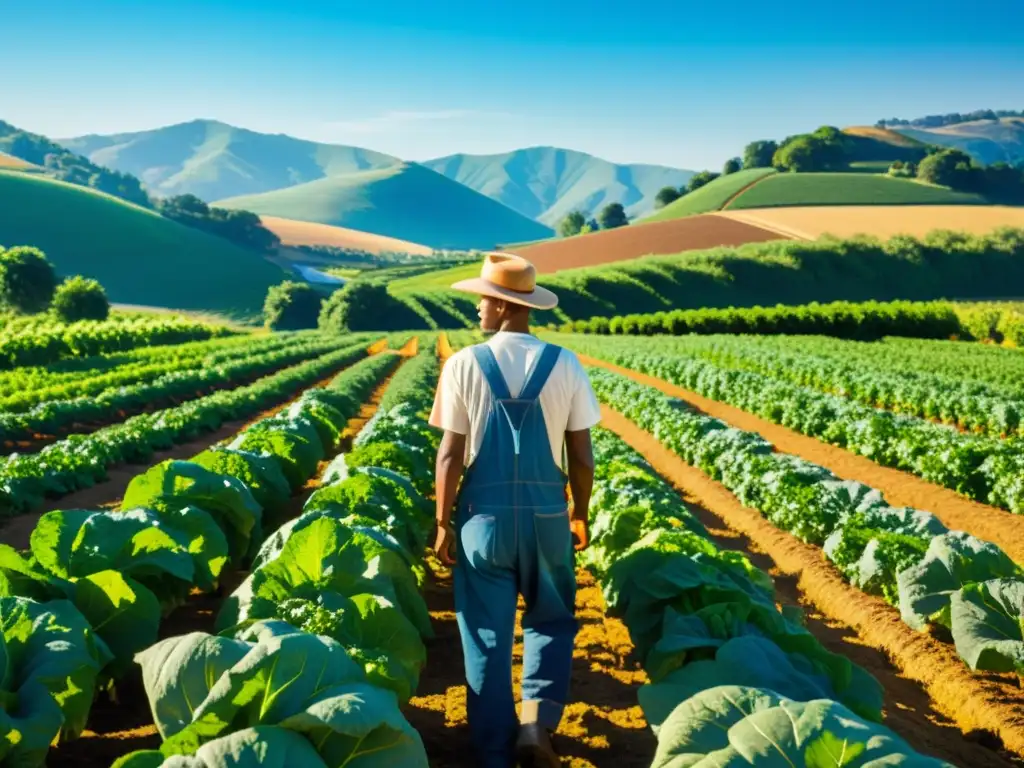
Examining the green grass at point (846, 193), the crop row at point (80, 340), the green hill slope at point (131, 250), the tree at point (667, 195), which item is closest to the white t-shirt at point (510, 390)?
the crop row at point (80, 340)

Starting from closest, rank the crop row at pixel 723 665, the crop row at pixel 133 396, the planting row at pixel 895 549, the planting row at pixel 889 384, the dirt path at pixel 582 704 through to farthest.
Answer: the crop row at pixel 723 665 → the dirt path at pixel 582 704 → the planting row at pixel 895 549 → the crop row at pixel 133 396 → the planting row at pixel 889 384

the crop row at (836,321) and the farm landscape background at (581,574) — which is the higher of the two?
the farm landscape background at (581,574)

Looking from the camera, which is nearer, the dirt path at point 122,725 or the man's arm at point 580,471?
the dirt path at point 122,725

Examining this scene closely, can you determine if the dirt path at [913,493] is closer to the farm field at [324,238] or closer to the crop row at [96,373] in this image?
the crop row at [96,373]

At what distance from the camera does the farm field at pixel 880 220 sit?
82.6 m

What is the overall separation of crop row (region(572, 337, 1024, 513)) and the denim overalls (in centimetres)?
968

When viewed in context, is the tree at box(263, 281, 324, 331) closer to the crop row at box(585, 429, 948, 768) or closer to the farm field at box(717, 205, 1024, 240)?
the farm field at box(717, 205, 1024, 240)

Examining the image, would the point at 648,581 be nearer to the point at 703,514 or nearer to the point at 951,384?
the point at 703,514

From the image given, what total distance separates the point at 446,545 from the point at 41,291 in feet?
235

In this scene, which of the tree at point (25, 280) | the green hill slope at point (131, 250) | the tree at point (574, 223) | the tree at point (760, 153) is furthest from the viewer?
the tree at point (574, 223)

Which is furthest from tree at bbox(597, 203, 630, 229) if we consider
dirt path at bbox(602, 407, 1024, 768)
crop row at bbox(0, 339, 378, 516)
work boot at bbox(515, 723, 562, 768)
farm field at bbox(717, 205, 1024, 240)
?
work boot at bbox(515, 723, 562, 768)

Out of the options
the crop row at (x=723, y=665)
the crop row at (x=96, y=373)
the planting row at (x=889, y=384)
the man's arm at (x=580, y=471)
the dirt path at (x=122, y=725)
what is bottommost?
the crop row at (x=96, y=373)

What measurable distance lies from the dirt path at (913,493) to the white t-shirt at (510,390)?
690cm

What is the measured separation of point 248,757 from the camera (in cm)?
283
